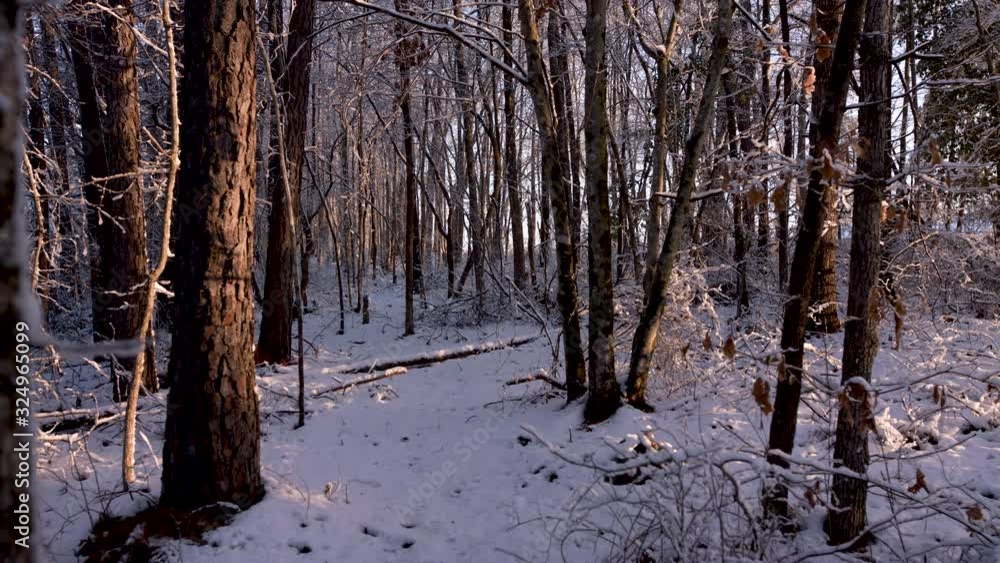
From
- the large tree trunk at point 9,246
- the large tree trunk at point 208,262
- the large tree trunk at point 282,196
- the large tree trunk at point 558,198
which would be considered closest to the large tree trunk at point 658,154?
the large tree trunk at point 558,198

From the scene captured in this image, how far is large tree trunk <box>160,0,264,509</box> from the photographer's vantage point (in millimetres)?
3689

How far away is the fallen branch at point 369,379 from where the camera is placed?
24.0 ft

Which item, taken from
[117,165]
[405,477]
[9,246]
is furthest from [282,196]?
[9,246]

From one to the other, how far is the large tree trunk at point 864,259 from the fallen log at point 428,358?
626 cm

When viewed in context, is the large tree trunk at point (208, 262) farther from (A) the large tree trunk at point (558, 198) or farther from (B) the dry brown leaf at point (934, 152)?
(B) the dry brown leaf at point (934, 152)

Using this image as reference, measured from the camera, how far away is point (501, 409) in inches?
252

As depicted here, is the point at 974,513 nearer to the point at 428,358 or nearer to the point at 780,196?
the point at 780,196

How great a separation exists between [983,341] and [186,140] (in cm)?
834

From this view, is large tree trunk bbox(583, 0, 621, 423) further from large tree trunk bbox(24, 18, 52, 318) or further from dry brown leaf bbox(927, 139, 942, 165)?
large tree trunk bbox(24, 18, 52, 318)

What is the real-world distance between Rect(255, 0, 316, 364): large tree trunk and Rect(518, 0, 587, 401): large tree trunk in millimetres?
4052

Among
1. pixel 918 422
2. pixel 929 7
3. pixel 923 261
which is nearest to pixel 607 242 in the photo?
pixel 918 422

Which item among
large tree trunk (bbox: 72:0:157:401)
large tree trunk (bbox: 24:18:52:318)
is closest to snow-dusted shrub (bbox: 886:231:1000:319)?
large tree trunk (bbox: 24:18:52:318)

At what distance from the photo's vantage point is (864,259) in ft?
10.4

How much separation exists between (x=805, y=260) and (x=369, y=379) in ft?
19.2
